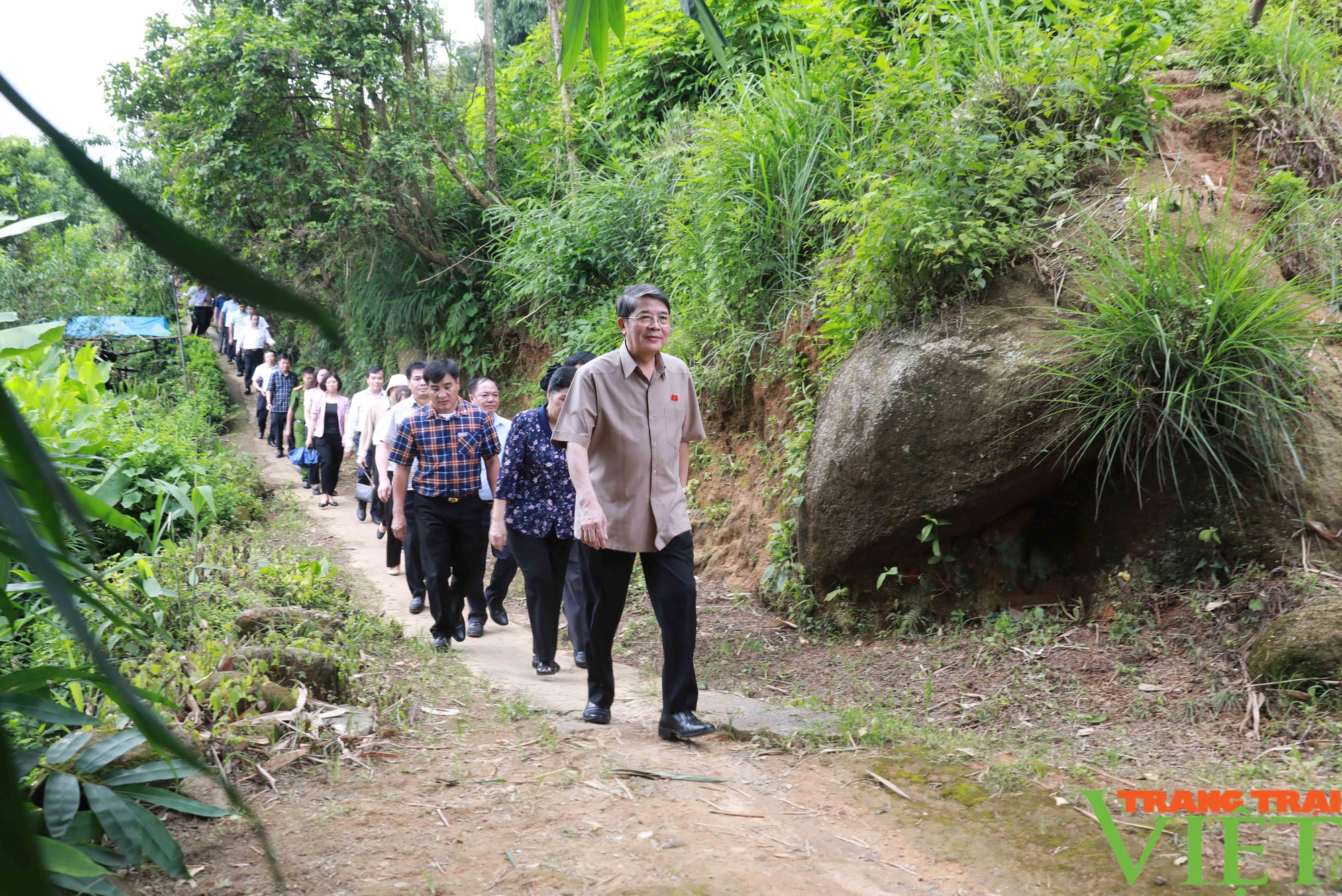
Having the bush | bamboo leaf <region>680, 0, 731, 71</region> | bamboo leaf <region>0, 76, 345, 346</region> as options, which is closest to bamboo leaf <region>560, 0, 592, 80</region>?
bamboo leaf <region>680, 0, 731, 71</region>

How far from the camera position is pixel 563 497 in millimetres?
5828

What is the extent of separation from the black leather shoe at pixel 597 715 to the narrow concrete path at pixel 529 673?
67mm

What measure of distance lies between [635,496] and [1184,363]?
2629 millimetres

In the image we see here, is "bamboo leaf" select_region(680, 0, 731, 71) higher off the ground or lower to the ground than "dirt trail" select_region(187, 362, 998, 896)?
higher

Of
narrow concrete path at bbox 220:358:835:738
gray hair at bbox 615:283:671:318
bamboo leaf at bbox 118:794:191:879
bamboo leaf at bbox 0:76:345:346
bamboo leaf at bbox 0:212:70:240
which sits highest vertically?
bamboo leaf at bbox 0:212:70:240

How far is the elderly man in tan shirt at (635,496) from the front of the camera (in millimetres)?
4234

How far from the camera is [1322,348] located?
458cm

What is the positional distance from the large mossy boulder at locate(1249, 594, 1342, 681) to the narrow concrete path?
176cm

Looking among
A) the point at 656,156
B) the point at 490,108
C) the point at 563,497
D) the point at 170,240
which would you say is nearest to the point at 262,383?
the point at 490,108

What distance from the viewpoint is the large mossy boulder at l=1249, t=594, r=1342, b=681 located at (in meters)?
3.74

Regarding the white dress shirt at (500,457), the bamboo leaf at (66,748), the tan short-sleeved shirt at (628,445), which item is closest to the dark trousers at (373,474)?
the white dress shirt at (500,457)

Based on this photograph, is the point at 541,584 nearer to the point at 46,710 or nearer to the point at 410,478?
the point at 410,478

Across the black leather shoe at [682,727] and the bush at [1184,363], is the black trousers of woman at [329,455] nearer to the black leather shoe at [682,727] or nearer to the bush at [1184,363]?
the black leather shoe at [682,727]

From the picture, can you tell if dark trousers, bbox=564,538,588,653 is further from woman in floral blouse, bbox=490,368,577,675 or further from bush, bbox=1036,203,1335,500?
bush, bbox=1036,203,1335,500
